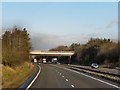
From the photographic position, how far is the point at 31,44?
85.5 meters

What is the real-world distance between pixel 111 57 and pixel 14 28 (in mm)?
36995

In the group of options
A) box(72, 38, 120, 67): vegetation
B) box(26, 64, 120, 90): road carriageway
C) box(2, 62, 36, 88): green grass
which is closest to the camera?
box(26, 64, 120, 90): road carriageway

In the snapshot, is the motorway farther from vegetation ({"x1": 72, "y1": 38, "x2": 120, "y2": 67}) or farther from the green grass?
vegetation ({"x1": 72, "y1": 38, "x2": 120, "y2": 67})

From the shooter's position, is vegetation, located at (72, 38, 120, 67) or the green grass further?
vegetation, located at (72, 38, 120, 67)

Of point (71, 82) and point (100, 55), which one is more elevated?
point (71, 82)

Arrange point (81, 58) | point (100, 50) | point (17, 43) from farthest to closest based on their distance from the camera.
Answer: point (81, 58) → point (100, 50) → point (17, 43)

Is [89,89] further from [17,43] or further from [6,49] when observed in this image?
[17,43]

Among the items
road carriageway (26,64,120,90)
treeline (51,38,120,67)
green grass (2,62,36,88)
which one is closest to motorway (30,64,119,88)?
road carriageway (26,64,120,90)

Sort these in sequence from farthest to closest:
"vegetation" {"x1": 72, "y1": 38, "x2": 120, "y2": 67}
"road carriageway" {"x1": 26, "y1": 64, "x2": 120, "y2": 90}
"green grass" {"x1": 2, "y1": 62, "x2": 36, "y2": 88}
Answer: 1. "vegetation" {"x1": 72, "y1": 38, "x2": 120, "y2": 67}
2. "green grass" {"x1": 2, "y1": 62, "x2": 36, "y2": 88}
3. "road carriageway" {"x1": 26, "y1": 64, "x2": 120, "y2": 90}

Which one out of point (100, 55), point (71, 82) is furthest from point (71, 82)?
point (100, 55)

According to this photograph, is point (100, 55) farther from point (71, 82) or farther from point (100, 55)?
point (71, 82)

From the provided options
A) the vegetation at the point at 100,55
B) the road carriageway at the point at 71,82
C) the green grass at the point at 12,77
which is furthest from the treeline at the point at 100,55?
the road carriageway at the point at 71,82

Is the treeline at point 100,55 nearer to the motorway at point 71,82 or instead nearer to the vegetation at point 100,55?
the vegetation at point 100,55

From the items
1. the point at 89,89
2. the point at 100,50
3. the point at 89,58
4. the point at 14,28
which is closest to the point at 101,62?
the point at 100,50
